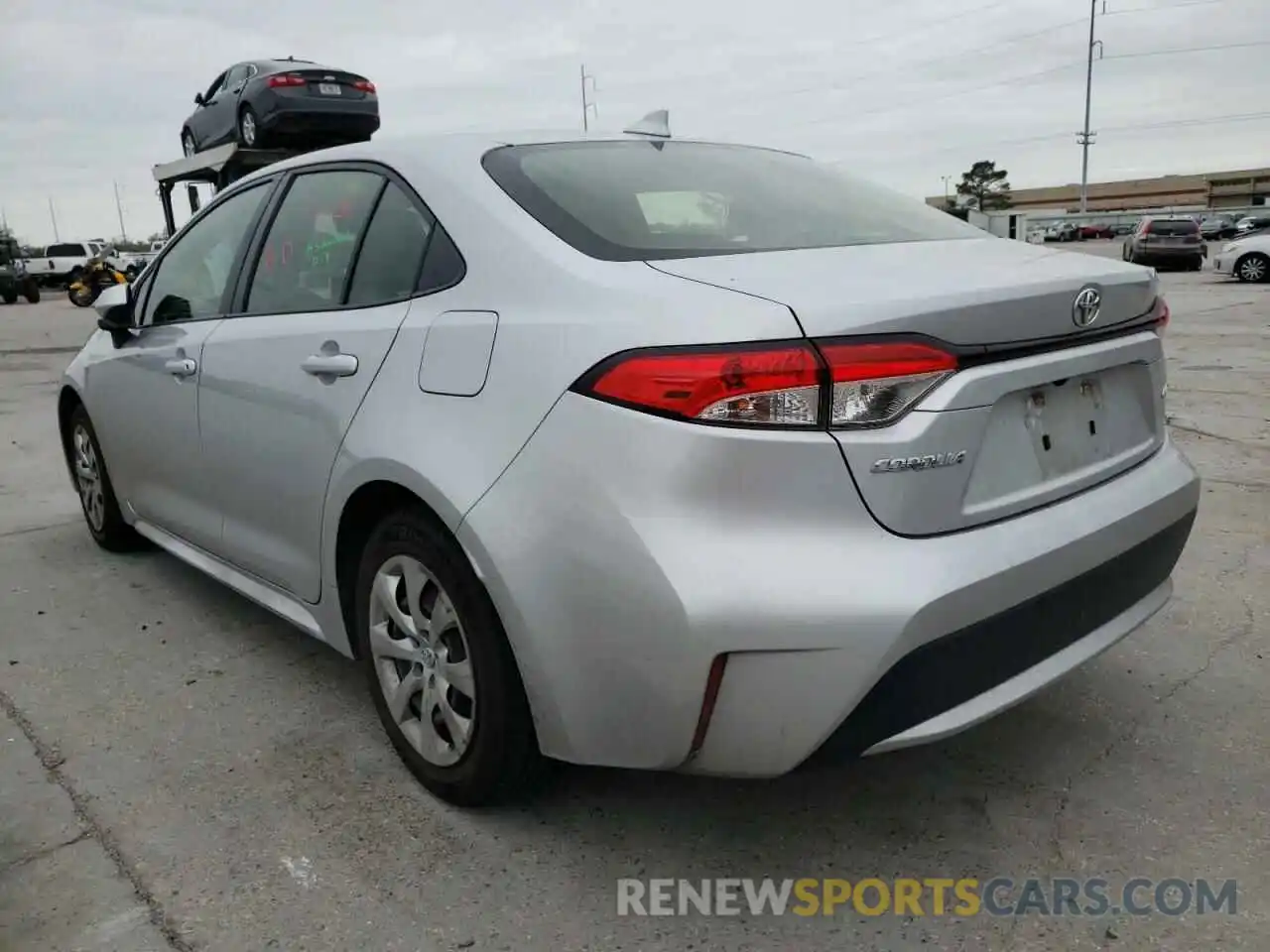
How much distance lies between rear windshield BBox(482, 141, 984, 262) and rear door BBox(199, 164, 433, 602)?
1.16ft

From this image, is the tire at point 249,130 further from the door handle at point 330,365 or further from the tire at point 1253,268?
the tire at point 1253,268

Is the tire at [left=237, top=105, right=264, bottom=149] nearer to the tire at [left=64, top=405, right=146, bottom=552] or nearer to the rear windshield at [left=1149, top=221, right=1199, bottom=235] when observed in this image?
the tire at [left=64, top=405, right=146, bottom=552]

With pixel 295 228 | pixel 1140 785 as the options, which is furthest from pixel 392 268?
pixel 1140 785

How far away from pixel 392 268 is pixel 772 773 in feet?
5.00

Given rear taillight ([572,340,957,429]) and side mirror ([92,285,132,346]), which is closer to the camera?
rear taillight ([572,340,957,429])

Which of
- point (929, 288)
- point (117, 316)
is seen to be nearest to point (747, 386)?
point (929, 288)

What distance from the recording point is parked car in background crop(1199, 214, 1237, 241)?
46.8 metres

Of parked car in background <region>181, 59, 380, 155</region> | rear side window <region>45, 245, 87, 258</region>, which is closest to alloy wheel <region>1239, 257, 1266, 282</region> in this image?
parked car in background <region>181, 59, 380, 155</region>

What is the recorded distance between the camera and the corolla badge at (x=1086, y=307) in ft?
7.14

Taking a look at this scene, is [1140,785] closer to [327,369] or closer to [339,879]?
[339,879]

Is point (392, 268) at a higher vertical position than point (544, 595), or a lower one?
higher

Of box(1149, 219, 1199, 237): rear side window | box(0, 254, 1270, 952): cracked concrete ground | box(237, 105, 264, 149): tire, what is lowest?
box(0, 254, 1270, 952): cracked concrete ground

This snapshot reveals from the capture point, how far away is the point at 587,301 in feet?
6.71

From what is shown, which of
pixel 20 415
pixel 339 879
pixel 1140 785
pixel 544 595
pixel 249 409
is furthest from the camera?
pixel 20 415
